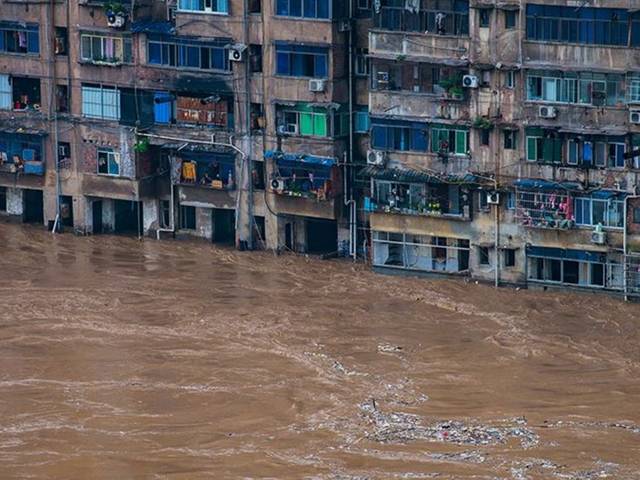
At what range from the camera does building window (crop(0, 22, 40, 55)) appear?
74.9m

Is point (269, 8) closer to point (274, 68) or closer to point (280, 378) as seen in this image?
point (274, 68)

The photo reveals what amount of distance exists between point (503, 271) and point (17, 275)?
43.6ft

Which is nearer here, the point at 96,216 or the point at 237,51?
the point at 237,51

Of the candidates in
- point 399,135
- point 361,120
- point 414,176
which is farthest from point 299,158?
point 414,176

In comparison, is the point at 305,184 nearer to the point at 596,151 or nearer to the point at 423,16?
the point at 423,16

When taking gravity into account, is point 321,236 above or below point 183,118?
below

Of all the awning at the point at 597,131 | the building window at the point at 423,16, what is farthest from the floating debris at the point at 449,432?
the building window at the point at 423,16

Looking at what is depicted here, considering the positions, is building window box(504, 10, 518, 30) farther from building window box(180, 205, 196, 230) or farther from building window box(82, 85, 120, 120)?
building window box(82, 85, 120, 120)

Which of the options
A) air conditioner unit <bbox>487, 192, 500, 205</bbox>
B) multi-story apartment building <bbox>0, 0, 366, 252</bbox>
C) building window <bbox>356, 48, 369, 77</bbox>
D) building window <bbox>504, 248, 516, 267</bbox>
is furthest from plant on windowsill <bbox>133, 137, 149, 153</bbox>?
building window <bbox>504, 248, 516, 267</bbox>

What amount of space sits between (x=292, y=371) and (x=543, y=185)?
10.1m

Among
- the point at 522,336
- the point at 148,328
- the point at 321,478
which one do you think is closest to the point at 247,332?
the point at 148,328

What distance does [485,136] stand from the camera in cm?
6769

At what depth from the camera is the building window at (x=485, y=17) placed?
66688mm

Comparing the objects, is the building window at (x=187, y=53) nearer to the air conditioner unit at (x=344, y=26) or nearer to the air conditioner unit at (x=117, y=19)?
the air conditioner unit at (x=117, y=19)
